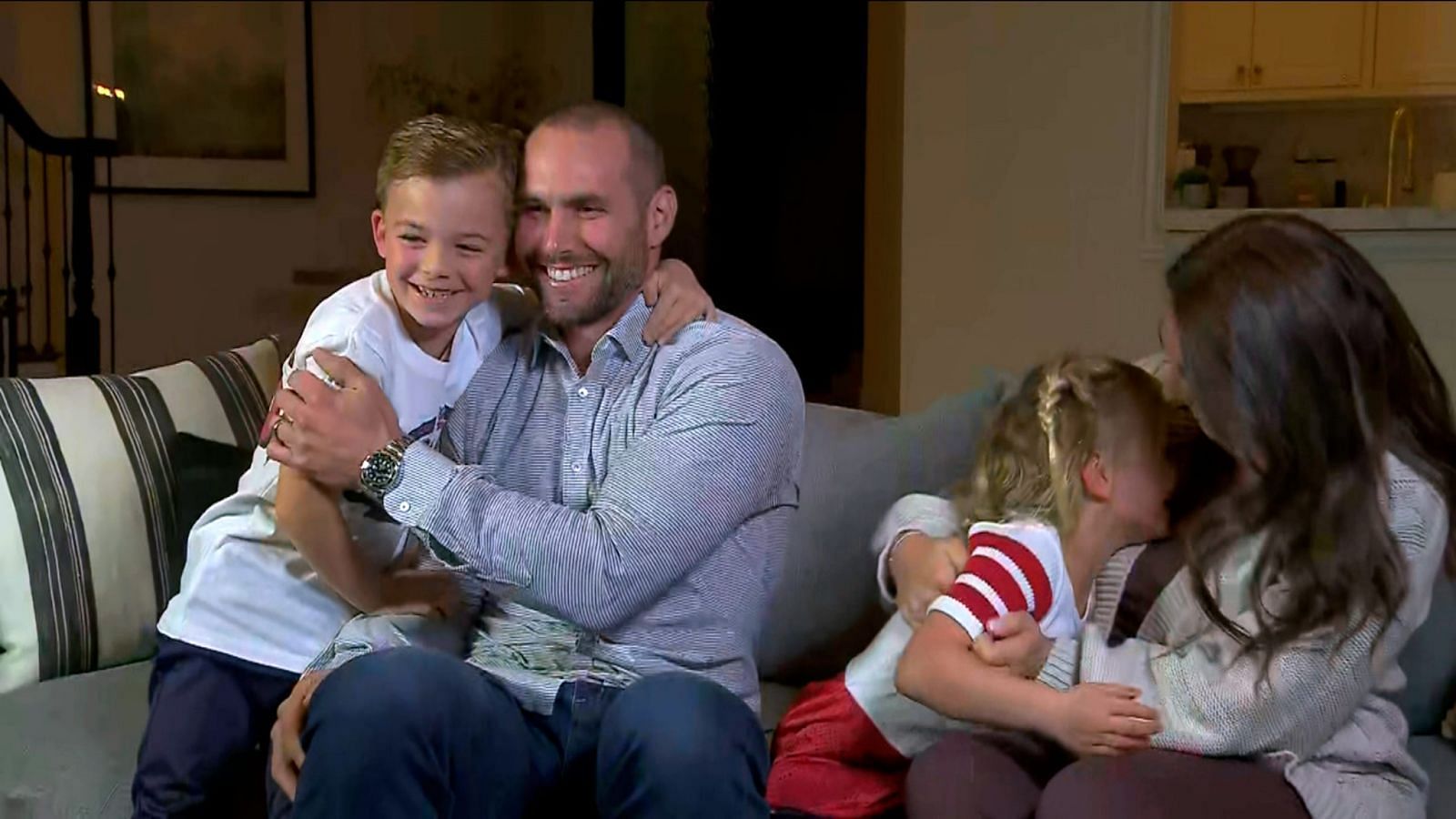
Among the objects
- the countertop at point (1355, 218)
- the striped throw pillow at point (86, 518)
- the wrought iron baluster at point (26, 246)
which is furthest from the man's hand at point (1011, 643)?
the wrought iron baluster at point (26, 246)

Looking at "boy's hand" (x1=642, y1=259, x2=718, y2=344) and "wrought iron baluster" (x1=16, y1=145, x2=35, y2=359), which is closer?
"boy's hand" (x1=642, y1=259, x2=718, y2=344)

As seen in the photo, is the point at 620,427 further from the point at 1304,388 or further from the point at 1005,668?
the point at 1304,388

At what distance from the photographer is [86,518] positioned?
1.80 meters

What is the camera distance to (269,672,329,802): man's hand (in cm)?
127

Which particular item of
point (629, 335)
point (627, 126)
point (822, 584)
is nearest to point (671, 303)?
point (629, 335)

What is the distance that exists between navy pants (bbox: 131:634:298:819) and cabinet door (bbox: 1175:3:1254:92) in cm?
402

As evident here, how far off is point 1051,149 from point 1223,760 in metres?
2.73

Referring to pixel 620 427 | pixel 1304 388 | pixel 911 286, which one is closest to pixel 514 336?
pixel 620 427

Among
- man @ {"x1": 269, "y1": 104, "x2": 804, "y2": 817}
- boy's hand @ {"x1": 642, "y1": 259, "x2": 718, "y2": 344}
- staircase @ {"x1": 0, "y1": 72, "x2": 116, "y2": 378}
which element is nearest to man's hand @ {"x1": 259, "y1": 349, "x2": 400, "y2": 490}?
man @ {"x1": 269, "y1": 104, "x2": 804, "y2": 817}

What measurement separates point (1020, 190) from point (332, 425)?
2.85m

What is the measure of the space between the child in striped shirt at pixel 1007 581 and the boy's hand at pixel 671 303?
340 mm

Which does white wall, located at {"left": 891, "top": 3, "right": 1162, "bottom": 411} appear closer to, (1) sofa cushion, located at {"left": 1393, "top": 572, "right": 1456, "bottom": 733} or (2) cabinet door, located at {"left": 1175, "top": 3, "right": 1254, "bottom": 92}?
(2) cabinet door, located at {"left": 1175, "top": 3, "right": 1254, "bottom": 92}

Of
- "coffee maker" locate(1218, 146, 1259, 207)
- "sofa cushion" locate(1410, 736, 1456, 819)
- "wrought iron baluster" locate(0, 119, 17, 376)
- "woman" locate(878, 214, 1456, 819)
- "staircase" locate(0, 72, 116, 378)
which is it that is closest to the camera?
"woman" locate(878, 214, 1456, 819)

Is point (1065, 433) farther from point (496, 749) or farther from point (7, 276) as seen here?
point (7, 276)
